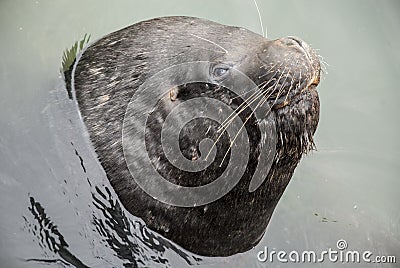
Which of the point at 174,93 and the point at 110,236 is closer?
the point at 174,93

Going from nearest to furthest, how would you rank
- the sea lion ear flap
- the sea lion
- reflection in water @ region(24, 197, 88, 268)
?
the sea lion, the sea lion ear flap, reflection in water @ region(24, 197, 88, 268)

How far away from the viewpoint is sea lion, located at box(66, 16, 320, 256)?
10.2ft

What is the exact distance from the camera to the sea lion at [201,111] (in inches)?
123

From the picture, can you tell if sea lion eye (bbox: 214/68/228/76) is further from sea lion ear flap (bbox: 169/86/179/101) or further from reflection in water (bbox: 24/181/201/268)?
reflection in water (bbox: 24/181/201/268)

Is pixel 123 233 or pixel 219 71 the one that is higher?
pixel 219 71

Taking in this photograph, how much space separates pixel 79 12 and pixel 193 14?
22.9 inches

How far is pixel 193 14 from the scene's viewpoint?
397 centimetres

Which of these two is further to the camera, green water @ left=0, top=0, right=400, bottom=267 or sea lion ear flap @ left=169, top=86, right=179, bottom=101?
green water @ left=0, top=0, right=400, bottom=267

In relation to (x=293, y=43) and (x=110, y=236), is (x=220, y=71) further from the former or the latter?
(x=110, y=236)

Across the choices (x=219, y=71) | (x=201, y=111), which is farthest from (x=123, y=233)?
(x=219, y=71)

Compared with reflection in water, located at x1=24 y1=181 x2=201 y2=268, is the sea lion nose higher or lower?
higher

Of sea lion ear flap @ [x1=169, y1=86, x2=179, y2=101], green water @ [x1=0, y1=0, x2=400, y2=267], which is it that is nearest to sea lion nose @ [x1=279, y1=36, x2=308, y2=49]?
sea lion ear flap @ [x1=169, y1=86, x2=179, y2=101]

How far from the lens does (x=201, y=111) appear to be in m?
3.22

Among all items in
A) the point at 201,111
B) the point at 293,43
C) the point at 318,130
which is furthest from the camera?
the point at 318,130
